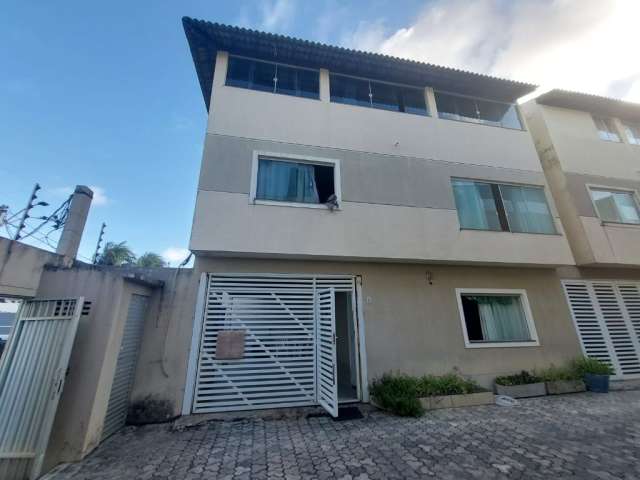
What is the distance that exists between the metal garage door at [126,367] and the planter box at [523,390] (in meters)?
7.61

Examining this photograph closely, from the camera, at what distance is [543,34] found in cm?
622

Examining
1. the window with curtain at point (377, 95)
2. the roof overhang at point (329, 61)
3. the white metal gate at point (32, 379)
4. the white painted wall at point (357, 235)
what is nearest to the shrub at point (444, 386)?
the white painted wall at point (357, 235)

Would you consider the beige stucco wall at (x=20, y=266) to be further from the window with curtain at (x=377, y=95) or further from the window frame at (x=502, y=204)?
the window frame at (x=502, y=204)

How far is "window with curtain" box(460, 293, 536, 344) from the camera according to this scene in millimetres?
6199

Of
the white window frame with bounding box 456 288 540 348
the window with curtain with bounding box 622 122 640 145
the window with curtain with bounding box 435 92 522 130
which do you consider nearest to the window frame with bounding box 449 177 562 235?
the white window frame with bounding box 456 288 540 348

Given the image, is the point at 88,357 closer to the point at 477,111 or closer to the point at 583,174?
the point at 477,111

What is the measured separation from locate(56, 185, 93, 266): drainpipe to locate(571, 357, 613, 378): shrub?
11.1 m

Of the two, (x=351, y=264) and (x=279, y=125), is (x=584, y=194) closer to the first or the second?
(x=351, y=264)

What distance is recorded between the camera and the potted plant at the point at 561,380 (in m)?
5.68

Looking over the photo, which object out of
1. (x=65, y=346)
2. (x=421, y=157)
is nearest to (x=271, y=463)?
(x=65, y=346)

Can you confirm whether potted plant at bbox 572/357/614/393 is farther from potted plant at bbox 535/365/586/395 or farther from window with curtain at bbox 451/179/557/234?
window with curtain at bbox 451/179/557/234

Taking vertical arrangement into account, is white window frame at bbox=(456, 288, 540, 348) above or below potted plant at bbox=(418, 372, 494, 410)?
above

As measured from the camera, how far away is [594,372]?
5.93 m

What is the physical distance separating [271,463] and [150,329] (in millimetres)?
3428
